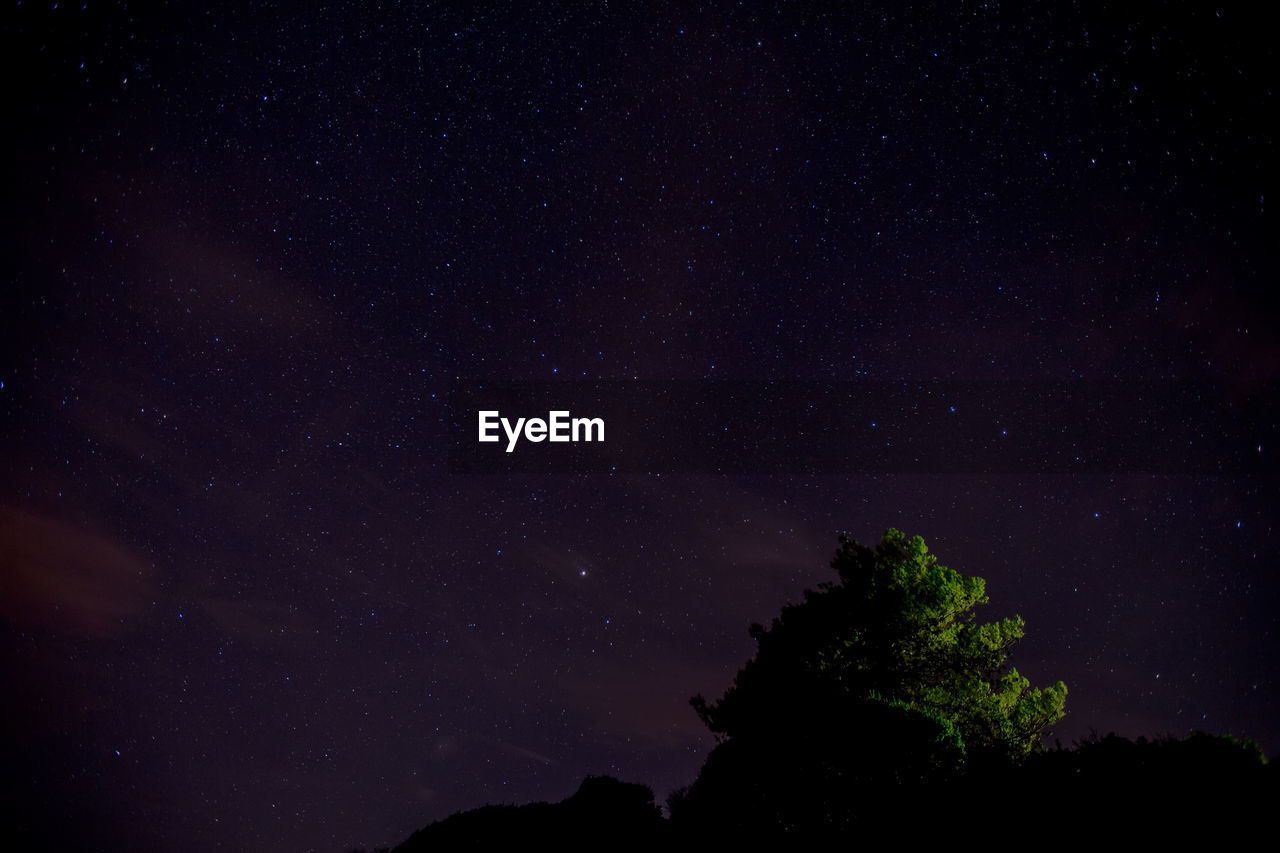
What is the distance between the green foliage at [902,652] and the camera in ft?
45.7

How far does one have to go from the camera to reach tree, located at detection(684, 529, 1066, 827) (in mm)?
9453

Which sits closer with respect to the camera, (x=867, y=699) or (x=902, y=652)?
(x=867, y=699)

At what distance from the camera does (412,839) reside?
13.3m

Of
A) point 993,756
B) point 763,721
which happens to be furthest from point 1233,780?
point 763,721

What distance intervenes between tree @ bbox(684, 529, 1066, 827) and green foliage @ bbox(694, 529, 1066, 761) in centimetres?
2

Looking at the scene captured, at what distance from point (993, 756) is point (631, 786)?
7.04 m

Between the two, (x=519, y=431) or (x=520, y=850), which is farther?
(x=519, y=431)

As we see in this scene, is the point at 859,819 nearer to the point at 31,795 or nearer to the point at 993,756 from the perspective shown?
the point at 993,756

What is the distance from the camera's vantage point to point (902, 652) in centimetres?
1455

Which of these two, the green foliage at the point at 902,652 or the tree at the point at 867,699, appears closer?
the tree at the point at 867,699

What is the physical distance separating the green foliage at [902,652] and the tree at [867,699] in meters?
0.02

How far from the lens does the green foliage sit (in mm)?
13922

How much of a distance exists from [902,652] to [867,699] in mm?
4899

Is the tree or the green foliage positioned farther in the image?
the green foliage
